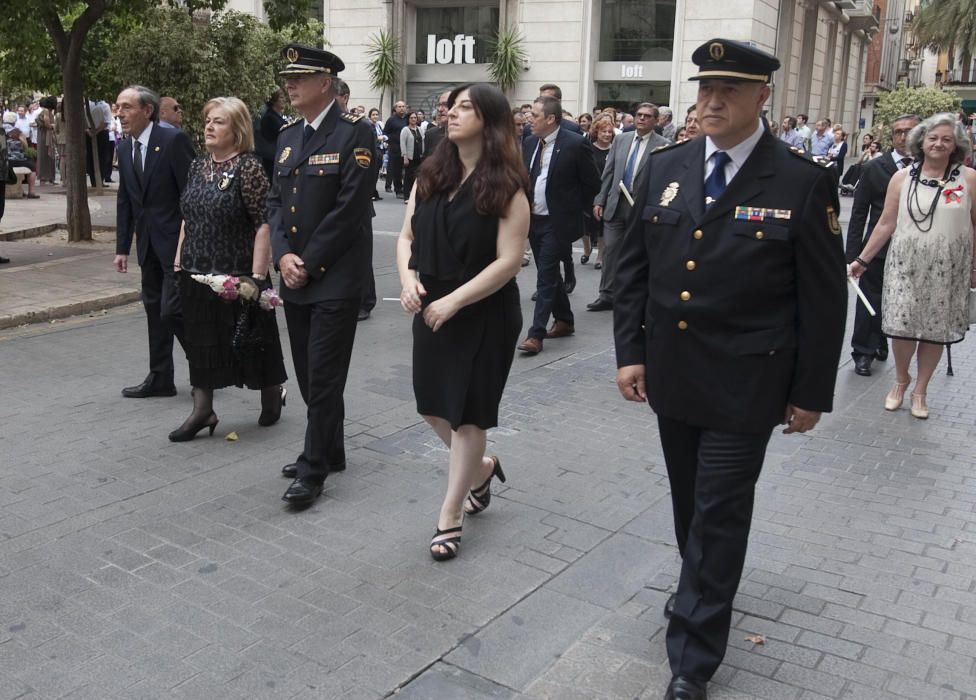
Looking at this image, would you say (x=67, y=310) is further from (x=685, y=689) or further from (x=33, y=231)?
(x=685, y=689)

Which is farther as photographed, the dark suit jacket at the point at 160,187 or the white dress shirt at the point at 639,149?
the white dress shirt at the point at 639,149

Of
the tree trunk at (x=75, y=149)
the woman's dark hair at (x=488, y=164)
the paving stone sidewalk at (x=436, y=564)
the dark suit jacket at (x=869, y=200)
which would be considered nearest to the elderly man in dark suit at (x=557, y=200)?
the paving stone sidewalk at (x=436, y=564)

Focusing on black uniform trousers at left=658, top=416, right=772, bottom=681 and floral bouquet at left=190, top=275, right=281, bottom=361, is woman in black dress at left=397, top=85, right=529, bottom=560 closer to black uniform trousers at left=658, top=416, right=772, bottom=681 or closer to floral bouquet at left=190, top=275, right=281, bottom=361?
black uniform trousers at left=658, top=416, right=772, bottom=681

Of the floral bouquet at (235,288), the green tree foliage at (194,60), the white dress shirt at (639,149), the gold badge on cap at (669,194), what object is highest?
the green tree foliage at (194,60)

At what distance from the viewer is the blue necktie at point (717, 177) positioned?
316 centimetres

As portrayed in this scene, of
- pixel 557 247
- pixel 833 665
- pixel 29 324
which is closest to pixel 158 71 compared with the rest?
pixel 29 324

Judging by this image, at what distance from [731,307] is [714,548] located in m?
0.77

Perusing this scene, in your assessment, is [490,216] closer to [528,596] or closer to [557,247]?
[528,596]

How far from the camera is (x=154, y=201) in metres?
6.29

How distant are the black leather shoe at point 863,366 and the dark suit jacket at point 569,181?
2567mm

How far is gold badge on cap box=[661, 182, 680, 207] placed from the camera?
321 cm

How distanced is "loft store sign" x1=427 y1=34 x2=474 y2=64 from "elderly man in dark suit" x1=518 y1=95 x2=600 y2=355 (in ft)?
82.1

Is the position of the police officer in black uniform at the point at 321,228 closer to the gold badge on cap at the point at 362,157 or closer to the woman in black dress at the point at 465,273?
the gold badge on cap at the point at 362,157

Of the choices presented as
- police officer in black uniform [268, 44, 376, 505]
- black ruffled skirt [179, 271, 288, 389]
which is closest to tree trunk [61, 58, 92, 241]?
black ruffled skirt [179, 271, 288, 389]
